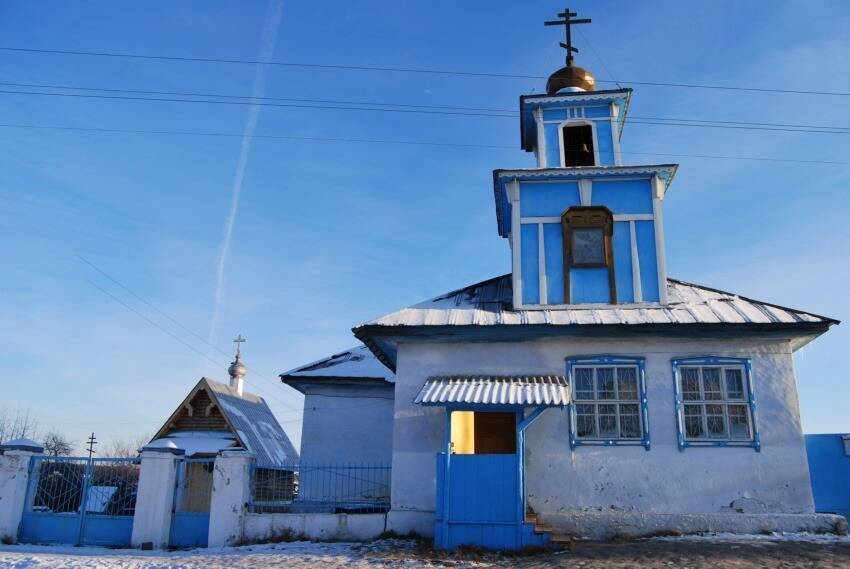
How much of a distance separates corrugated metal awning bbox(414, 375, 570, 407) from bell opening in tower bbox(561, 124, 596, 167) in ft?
17.3

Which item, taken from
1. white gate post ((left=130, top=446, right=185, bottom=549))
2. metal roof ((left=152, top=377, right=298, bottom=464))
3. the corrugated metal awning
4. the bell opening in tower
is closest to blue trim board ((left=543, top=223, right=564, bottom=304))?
the corrugated metal awning

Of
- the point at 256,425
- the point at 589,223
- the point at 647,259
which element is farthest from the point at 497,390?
the point at 256,425

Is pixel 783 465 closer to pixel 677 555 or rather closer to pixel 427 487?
pixel 677 555

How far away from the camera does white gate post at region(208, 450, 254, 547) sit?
1160 centimetres

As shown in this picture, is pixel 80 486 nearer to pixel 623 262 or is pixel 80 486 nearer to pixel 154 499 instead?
pixel 154 499

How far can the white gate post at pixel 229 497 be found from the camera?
38.1 ft

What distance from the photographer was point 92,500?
12.6m

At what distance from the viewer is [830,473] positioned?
1543 cm

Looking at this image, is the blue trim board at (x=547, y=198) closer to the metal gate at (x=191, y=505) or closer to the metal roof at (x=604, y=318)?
the metal roof at (x=604, y=318)

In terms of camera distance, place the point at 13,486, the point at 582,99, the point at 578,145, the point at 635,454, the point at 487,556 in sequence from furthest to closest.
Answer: the point at 578,145
the point at 582,99
the point at 13,486
the point at 635,454
the point at 487,556

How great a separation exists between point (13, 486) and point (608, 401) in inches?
424

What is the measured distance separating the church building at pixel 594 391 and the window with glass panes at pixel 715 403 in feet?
0.08

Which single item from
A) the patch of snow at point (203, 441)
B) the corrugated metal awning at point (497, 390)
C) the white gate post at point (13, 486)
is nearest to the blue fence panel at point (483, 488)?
the corrugated metal awning at point (497, 390)

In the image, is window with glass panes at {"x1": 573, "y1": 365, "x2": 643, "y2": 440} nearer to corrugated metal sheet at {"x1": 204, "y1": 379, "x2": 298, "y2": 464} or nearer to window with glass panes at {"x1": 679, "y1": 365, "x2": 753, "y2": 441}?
window with glass panes at {"x1": 679, "y1": 365, "x2": 753, "y2": 441}
